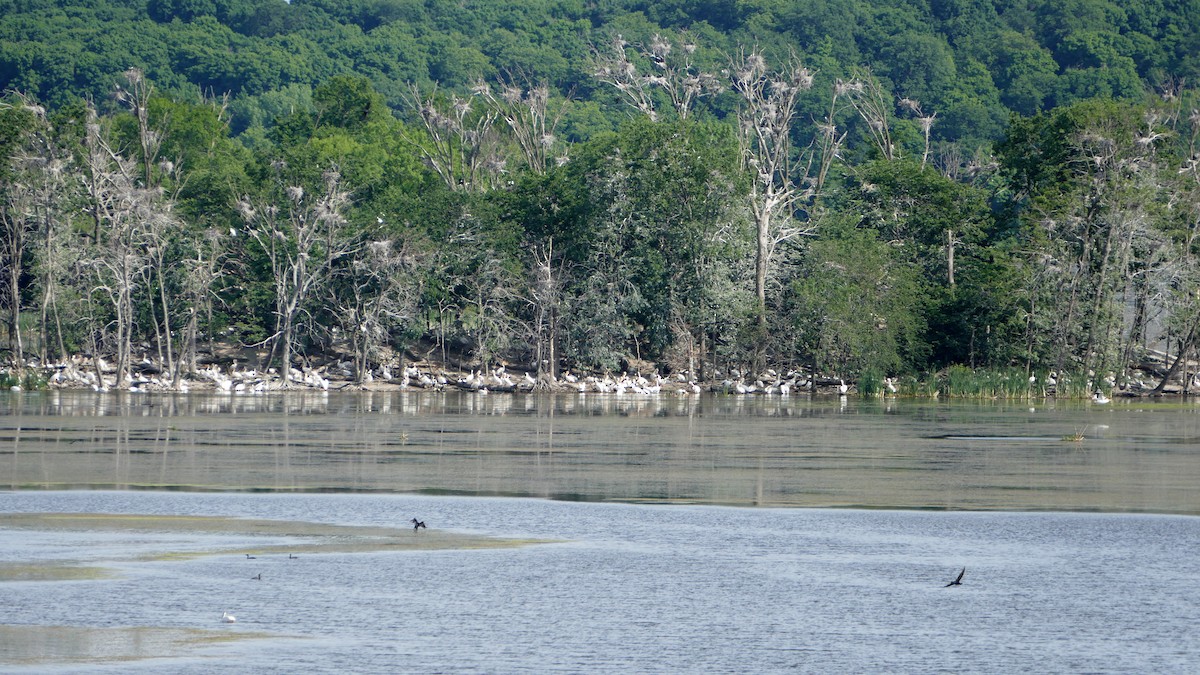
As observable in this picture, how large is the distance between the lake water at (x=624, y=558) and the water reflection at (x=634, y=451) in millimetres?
141

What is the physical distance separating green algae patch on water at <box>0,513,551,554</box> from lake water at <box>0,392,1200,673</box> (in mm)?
288

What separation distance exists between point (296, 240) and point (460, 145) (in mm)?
18777

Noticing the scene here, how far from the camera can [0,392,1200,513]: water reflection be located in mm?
21078

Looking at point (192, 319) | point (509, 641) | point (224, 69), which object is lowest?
point (509, 641)

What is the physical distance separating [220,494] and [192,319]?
34959 mm

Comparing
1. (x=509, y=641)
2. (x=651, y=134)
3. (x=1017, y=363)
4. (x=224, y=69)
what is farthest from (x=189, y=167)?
(x=509, y=641)

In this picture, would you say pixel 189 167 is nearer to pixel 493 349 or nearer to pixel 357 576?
pixel 493 349

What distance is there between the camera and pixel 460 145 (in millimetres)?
73000

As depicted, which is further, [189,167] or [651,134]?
[189,167]

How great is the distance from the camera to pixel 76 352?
58.3 metres

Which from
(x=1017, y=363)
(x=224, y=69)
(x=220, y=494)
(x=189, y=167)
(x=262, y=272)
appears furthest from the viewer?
(x=224, y=69)

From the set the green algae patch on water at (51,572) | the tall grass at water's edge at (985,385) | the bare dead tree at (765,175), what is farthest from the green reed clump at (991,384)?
the green algae patch on water at (51,572)

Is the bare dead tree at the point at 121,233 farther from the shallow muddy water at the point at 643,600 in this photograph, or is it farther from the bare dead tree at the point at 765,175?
the shallow muddy water at the point at 643,600

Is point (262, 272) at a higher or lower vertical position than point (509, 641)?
higher
